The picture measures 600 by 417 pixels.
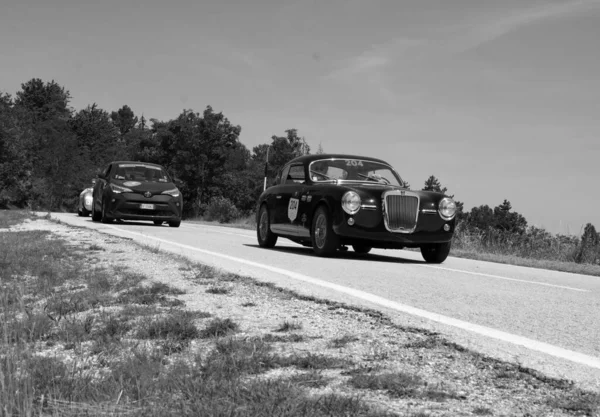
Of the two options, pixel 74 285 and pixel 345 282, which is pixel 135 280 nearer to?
pixel 74 285

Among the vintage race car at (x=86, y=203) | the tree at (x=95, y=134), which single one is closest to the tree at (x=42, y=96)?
the tree at (x=95, y=134)

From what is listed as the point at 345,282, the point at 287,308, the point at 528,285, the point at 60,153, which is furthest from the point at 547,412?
the point at 60,153

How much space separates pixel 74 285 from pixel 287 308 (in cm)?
251

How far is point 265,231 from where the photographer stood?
14.4m

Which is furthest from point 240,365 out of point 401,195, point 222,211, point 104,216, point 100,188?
point 222,211

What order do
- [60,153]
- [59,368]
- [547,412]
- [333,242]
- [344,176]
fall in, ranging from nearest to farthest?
[547,412]
[59,368]
[333,242]
[344,176]
[60,153]

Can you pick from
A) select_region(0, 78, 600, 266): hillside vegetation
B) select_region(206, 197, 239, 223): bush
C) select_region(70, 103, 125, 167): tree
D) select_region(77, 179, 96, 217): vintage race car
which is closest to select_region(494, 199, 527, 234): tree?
select_region(0, 78, 600, 266): hillside vegetation

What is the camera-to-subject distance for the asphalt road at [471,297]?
4988 millimetres

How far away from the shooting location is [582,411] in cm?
345

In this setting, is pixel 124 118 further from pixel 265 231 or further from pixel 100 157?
pixel 265 231

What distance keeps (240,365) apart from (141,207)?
700 inches

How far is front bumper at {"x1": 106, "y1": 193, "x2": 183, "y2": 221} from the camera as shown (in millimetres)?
21391

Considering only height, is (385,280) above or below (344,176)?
below

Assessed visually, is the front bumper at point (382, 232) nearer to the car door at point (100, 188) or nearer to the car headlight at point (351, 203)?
the car headlight at point (351, 203)
